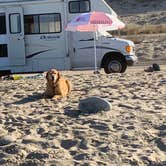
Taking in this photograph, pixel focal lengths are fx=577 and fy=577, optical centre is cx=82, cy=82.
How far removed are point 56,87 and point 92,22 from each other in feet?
19.5

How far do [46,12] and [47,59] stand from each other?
146 cm

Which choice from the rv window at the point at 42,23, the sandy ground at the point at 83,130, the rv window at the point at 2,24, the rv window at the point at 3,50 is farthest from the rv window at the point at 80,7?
the sandy ground at the point at 83,130

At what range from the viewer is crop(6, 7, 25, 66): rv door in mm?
17641

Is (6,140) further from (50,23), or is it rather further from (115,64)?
(115,64)

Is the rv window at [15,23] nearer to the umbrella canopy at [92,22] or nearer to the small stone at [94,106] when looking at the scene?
the umbrella canopy at [92,22]

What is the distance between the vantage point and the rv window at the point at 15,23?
17.7 meters

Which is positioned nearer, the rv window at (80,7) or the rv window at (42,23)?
the rv window at (80,7)

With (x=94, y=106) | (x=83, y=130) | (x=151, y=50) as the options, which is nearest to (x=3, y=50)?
(x=94, y=106)

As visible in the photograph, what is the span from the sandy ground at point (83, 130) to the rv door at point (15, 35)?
7265 mm

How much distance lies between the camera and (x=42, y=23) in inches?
700

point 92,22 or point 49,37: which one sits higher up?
point 92,22

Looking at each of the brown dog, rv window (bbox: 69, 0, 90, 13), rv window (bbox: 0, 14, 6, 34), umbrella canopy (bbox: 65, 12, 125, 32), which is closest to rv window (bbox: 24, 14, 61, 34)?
rv window (bbox: 69, 0, 90, 13)

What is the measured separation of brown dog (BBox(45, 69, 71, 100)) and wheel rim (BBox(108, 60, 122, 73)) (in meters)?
7.25

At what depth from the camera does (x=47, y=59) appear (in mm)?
17938
